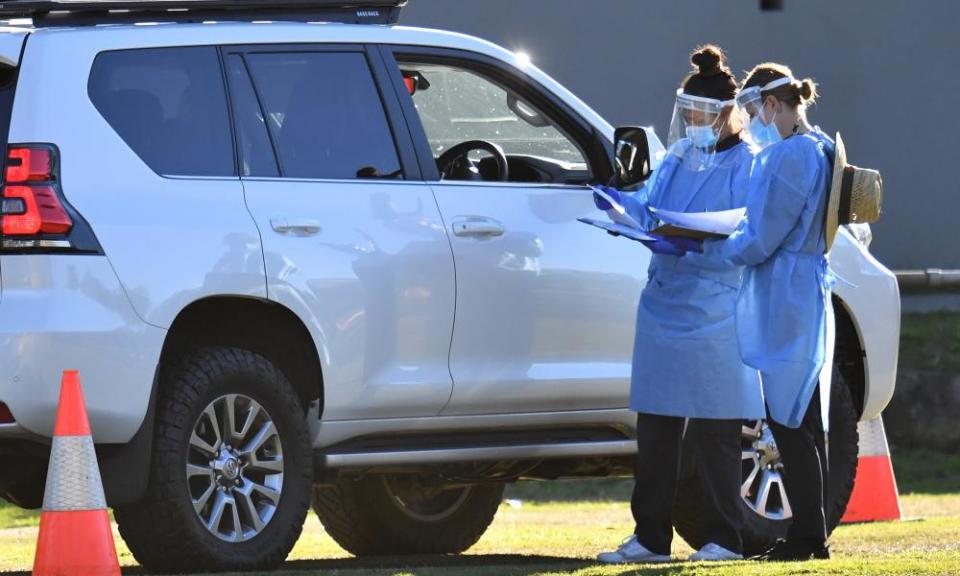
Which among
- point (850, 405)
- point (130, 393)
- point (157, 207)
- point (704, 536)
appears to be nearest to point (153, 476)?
point (130, 393)

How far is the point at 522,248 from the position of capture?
8.00 meters

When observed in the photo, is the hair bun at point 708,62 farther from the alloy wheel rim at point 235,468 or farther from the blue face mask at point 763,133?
the alloy wheel rim at point 235,468

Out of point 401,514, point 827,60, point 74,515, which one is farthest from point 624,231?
point 827,60

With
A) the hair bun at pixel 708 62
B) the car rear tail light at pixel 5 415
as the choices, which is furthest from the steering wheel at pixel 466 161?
the car rear tail light at pixel 5 415

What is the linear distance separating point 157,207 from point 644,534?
2.08m

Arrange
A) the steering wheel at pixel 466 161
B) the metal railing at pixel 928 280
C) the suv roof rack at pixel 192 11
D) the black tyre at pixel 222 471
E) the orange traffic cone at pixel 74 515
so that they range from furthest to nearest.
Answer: the metal railing at pixel 928 280 → the steering wheel at pixel 466 161 → the suv roof rack at pixel 192 11 → the black tyre at pixel 222 471 → the orange traffic cone at pixel 74 515

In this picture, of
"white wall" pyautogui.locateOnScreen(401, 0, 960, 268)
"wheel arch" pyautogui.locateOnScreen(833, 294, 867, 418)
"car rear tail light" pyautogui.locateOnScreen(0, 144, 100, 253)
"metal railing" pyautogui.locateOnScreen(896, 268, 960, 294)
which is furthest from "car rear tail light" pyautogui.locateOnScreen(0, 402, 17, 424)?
"metal railing" pyautogui.locateOnScreen(896, 268, 960, 294)

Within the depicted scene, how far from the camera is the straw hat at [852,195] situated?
24.4ft

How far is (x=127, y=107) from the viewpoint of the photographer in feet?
23.3

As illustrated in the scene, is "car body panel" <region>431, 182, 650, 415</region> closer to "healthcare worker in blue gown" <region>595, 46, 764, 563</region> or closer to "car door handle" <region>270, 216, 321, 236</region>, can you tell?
"healthcare worker in blue gown" <region>595, 46, 764, 563</region>

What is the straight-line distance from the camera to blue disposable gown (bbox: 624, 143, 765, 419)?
25.2 ft

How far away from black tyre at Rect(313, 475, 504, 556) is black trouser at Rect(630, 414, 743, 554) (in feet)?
5.14

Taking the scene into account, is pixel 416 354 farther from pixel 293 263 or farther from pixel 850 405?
pixel 850 405

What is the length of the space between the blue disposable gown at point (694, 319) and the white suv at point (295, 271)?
1.55 ft
